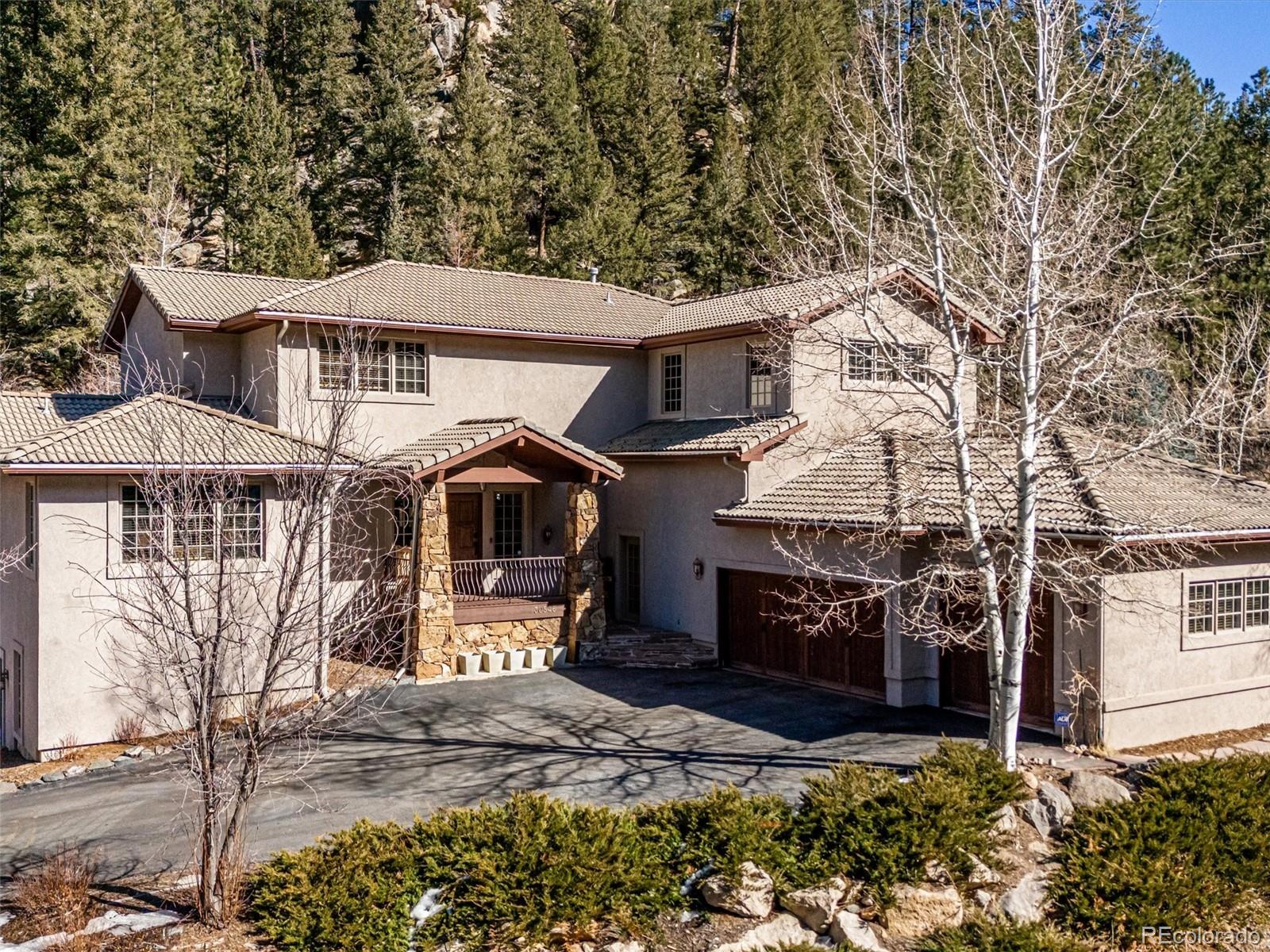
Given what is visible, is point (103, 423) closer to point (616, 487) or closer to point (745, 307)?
point (616, 487)

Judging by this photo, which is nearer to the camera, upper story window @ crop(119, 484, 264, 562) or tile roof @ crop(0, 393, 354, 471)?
upper story window @ crop(119, 484, 264, 562)

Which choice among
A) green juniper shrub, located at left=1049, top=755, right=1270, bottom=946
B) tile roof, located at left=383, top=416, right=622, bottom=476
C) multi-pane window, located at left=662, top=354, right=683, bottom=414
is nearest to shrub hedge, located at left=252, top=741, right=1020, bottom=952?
green juniper shrub, located at left=1049, top=755, right=1270, bottom=946

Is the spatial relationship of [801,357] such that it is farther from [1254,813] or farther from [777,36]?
[777,36]

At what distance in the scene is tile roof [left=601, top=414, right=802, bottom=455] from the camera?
2027 centimetres

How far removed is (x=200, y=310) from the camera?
21797mm

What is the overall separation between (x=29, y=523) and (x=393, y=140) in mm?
27143

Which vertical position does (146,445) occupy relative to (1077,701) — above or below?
above

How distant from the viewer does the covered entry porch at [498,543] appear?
2000 centimetres

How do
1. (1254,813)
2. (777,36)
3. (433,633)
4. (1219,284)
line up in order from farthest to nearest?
1. (777,36)
2. (1219,284)
3. (433,633)
4. (1254,813)

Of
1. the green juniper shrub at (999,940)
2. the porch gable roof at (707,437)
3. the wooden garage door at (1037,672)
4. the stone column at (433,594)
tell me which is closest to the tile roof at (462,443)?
the stone column at (433,594)

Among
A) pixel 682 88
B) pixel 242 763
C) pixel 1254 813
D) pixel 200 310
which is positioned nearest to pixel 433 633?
pixel 200 310

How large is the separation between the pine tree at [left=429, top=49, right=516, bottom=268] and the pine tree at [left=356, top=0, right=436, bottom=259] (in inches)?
43.8

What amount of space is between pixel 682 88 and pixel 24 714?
3901cm

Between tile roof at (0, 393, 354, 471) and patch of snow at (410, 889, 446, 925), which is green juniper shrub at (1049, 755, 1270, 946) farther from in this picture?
tile roof at (0, 393, 354, 471)
